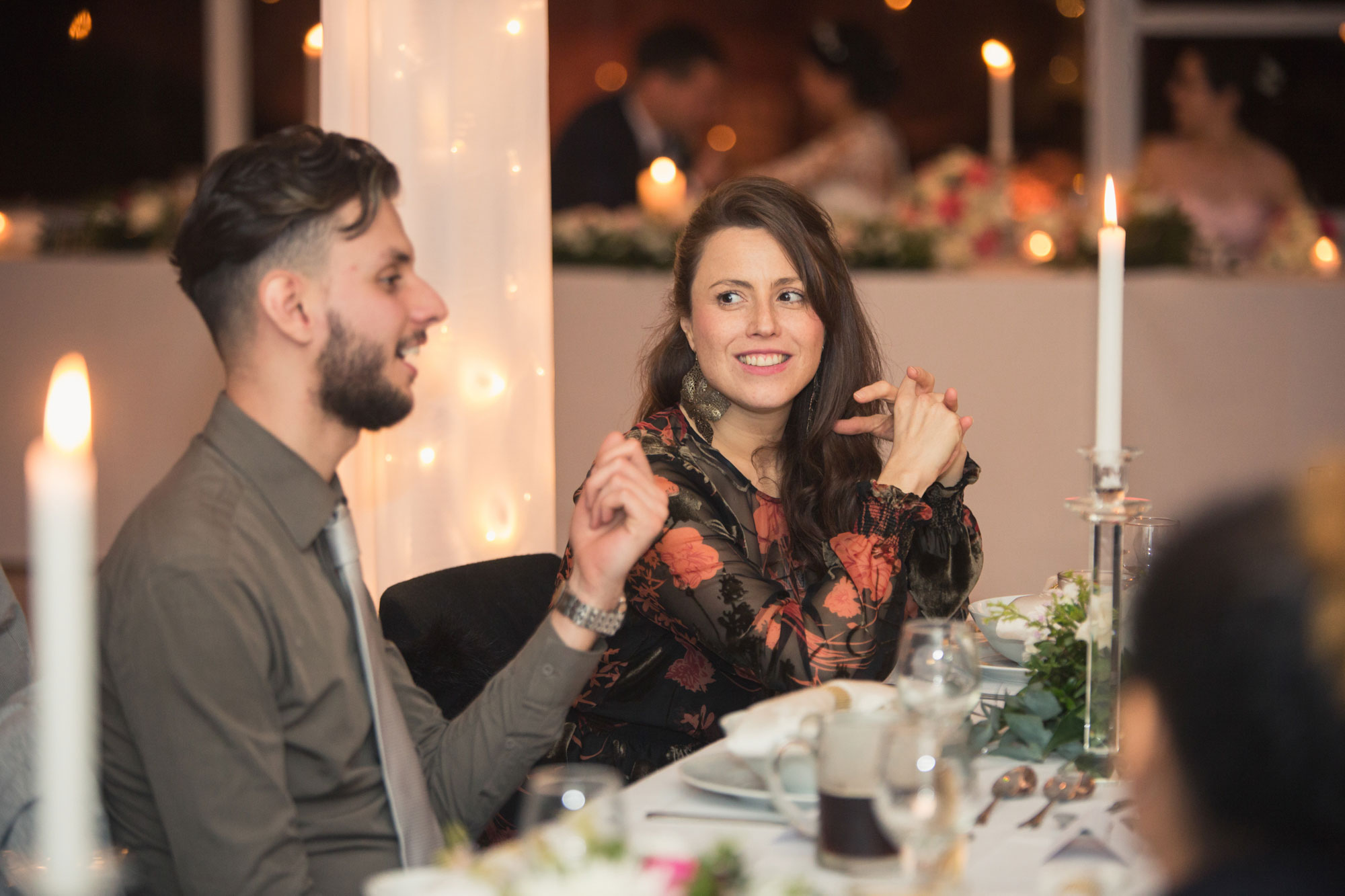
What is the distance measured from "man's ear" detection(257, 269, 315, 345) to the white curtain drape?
1003mm

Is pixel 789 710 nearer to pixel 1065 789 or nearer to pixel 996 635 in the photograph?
pixel 1065 789

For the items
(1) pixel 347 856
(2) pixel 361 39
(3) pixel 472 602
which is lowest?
(1) pixel 347 856

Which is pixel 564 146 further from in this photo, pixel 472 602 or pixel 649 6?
pixel 472 602

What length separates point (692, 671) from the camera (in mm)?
1900

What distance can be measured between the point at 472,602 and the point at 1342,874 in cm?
135

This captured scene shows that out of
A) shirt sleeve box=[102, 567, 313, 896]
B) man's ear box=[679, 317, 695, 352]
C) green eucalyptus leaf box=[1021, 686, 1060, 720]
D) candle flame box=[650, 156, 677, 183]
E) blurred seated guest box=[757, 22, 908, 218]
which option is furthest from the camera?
blurred seated guest box=[757, 22, 908, 218]

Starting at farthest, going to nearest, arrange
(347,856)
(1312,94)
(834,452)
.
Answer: (1312,94) → (834,452) → (347,856)

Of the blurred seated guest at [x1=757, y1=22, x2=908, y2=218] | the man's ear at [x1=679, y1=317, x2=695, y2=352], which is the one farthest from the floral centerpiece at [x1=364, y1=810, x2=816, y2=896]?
the blurred seated guest at [x1=757, y1=22, x2=908, y2=218]

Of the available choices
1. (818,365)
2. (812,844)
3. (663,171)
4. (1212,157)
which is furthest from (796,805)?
(1212,157)

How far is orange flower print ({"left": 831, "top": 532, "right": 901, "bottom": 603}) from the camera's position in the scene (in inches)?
69.2

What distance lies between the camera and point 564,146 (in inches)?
218

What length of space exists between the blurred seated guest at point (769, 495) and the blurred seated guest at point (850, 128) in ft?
8.98

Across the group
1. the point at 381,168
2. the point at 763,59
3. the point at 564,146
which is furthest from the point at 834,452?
the point at 763,59

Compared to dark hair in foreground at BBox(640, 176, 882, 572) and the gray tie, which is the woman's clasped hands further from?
the gray tie
